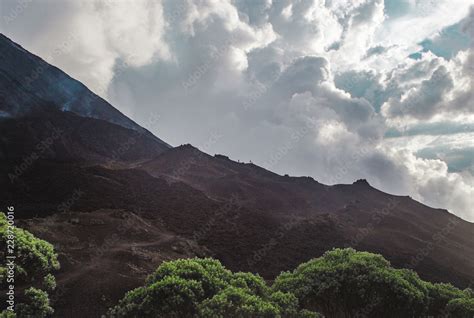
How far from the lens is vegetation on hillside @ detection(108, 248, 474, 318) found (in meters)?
10.3

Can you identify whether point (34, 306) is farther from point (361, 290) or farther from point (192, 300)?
point (361, 290)

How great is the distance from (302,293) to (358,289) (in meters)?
2.07

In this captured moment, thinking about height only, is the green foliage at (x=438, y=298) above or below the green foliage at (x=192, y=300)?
above

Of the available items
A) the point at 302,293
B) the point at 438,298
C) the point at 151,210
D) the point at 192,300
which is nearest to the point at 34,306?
the point at 192,300

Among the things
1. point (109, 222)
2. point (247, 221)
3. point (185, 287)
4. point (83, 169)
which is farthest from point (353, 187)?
point (185, 287)

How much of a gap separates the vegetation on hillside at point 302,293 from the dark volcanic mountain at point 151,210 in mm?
11787

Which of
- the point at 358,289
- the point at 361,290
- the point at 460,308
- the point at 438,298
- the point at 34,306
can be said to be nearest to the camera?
the point at 34,306

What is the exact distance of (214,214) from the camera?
53531 millimetres

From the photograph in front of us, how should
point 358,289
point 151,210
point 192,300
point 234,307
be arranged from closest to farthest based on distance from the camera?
1. point 234,307
2. point 192,300
3. point 358,289
4. point 151,210

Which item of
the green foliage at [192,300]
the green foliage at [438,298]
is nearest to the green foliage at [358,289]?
the green foliage at [438,298]

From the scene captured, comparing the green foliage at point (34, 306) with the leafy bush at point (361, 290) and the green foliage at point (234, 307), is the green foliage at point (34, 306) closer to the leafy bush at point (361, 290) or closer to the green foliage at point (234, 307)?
the green foliage at point (234, 307)

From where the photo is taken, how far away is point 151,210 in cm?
4988

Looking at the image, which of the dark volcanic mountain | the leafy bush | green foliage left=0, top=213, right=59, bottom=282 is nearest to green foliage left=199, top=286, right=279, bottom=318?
the leafy bush

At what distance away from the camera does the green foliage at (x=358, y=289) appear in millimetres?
14016
